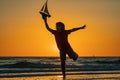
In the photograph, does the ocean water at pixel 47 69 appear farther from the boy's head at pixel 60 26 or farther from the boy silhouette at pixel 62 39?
the boy's head at pixel 60 26

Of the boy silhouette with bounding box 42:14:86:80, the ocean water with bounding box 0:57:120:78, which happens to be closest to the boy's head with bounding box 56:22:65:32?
the boy silhouette with bounding box 42:14:86:80

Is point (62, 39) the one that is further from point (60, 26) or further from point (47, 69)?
point (47, 69)

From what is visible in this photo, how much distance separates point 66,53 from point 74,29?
0.98 meters

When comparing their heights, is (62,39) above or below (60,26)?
below

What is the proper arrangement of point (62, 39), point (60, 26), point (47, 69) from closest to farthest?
point (60, 26), point (62, 39), point (47, 69)

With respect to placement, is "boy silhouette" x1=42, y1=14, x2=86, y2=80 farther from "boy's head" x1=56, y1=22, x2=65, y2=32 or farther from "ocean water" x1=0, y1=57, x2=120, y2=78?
"ocean water" x1=0, y1=57, x2=120, y2=78

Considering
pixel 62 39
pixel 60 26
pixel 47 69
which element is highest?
pixel 60 26

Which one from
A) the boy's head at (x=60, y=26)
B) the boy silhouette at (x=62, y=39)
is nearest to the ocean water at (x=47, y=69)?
the boy silhouette at (x=62, y=39)

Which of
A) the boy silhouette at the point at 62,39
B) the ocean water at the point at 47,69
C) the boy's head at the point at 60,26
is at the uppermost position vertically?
the boy's head at the point at 60,26

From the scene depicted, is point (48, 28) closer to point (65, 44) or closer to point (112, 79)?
point (65, 44)

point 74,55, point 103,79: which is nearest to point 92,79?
point 103,79

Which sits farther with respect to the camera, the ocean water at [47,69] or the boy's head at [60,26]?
A: the ocean water at [47,69]

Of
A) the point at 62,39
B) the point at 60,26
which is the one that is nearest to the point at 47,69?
the point at 62,39

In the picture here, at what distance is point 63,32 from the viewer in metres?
17.0
